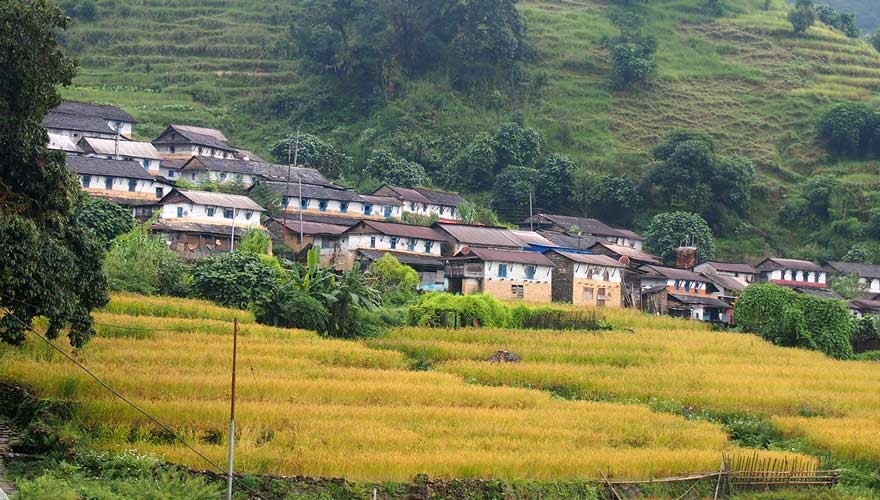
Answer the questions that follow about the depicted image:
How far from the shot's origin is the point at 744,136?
81.4m

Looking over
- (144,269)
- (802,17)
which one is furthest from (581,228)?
(802,17)

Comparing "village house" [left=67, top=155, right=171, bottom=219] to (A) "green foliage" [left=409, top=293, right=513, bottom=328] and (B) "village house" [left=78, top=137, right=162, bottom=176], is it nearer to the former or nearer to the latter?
(B) "village house" [left=78, top=137, right=162, bottom=176]

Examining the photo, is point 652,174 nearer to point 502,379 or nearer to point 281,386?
point 502,379

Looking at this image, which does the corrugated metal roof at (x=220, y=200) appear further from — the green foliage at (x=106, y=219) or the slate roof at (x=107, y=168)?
the green foliage at (x=106, y=219)

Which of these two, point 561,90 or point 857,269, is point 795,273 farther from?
point 561,90

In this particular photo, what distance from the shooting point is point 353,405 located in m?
27.3

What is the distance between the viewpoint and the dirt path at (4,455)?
18.6 m

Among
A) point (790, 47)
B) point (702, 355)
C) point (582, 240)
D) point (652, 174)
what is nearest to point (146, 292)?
point (702, 355)

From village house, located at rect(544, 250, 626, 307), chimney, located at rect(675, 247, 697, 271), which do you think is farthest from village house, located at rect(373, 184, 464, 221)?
chimney, located at rect(675, 247, 697, 271)

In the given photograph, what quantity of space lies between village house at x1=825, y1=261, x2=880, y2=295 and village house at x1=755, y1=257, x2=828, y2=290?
749 millimetres

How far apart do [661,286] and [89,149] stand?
2841 centimetres

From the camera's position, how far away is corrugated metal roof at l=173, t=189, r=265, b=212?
53.0 meters

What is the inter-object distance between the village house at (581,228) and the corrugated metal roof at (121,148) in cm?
2009

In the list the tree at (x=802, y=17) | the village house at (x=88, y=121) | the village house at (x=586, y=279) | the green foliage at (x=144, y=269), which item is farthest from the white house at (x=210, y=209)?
the tree at (x=802, y=17)
